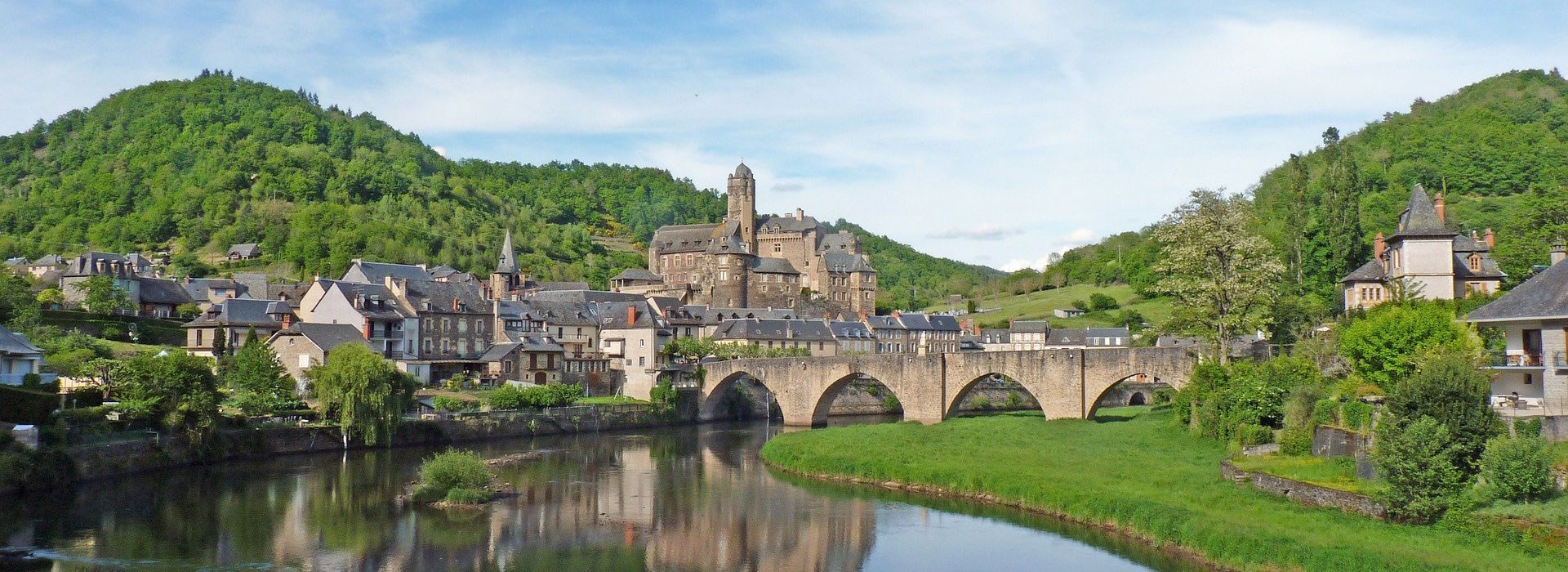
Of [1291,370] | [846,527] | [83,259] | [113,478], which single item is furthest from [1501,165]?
A: [83,259]

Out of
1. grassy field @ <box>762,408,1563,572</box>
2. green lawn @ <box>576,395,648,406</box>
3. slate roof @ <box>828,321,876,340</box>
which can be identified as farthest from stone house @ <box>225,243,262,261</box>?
grassy field @ <box>762,408,1563,572</box>

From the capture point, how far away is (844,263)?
10938cm

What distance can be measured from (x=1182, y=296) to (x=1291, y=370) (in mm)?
11057

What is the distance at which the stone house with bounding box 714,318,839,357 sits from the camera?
270 feet

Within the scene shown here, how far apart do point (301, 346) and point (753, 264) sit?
5417 centimetres

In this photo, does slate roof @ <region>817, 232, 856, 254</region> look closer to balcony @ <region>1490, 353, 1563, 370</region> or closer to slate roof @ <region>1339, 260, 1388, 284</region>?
slate roof @ <region>1339, 260, 1388, 284</region>

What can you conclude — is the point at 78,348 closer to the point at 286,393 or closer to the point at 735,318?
the point at 286,393

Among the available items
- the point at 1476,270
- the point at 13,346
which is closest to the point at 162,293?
the point at 13,346

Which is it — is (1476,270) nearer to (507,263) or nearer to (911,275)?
(507,263)

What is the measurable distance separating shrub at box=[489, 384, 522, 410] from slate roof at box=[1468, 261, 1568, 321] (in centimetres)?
4070

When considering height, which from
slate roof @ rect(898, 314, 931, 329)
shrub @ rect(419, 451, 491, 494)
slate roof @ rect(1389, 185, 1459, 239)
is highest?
slate roof @ rect(1389, 185, 1459, 239)

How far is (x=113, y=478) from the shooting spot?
120ft

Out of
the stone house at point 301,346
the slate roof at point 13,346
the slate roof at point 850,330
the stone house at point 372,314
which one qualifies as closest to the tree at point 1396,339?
the stone house at point 301,346

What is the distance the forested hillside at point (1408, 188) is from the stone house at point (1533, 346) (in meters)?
16.4
